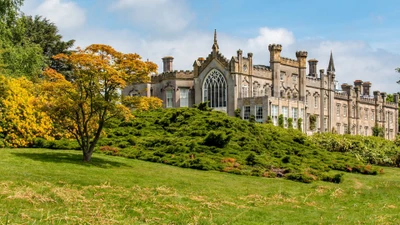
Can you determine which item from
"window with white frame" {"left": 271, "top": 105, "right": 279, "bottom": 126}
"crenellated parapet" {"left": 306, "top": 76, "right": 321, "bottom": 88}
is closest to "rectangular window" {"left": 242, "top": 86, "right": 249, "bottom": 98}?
"window with white frame" {"left": 271, "top": 105, "right": 279, "bottom": 126}

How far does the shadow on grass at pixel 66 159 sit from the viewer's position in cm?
2073

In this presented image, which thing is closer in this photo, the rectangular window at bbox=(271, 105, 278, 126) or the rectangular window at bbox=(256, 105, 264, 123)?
the rectangular window at bbox=(256, 105, 264, 123)

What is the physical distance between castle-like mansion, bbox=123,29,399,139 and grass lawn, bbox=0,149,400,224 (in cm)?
2369

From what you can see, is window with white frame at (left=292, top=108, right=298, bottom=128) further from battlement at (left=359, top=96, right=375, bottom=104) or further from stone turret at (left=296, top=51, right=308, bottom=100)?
battlement at (left=359, top=96, right=375, bottom=104)

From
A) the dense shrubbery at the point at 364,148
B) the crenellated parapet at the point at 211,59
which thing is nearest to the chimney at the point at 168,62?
the crenellated parapet at the point at 211,59

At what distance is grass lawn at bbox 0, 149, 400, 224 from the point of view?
41.2 feet

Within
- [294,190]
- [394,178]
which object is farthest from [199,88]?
[294,190]

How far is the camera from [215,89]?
49188 mm

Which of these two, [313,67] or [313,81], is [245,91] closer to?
[313,81]

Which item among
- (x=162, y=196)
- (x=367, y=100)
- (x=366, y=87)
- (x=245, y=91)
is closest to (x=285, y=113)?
(x=245, y=91)

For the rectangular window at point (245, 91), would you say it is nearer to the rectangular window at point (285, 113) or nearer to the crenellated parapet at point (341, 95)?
the rectangular window at point (285, 113)

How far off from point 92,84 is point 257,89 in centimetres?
3096

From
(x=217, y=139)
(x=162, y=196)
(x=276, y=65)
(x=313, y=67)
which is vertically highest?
(x=313, y=67)

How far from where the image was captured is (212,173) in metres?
22.4
